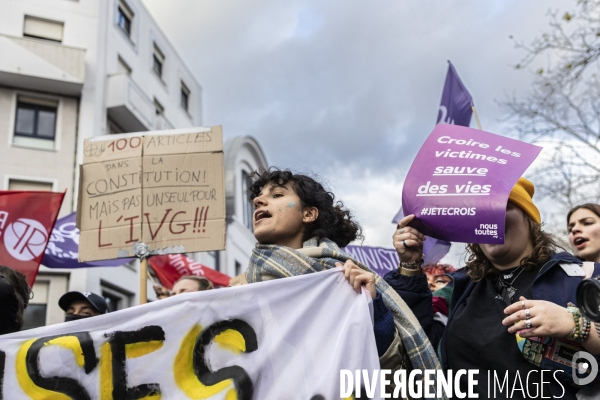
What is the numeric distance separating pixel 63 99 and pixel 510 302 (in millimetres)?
17047

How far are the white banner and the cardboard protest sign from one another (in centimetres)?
184

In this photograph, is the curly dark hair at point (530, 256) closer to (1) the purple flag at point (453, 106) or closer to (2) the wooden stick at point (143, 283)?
(2) the wooden stick at point (143, 283)

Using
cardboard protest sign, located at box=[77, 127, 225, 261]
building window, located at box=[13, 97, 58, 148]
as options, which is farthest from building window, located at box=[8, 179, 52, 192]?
cardboard protest sign, located at box=[77, 127, 225, 261]

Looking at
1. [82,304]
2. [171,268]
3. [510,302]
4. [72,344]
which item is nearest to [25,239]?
[82,304]

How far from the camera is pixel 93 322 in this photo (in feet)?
7.12

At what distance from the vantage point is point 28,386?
207 centimetres

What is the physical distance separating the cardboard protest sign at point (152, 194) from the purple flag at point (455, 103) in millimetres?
2214

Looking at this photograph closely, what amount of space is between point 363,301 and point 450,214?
422 mm

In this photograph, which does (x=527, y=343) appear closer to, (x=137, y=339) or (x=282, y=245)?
(x=282, y=245)

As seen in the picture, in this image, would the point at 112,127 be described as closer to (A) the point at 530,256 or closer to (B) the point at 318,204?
(B) the point at 318,204

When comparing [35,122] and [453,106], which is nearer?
[453,106]

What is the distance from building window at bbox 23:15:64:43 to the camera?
17.6 metres

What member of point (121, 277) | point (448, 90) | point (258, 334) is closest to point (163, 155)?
point (258, 334)

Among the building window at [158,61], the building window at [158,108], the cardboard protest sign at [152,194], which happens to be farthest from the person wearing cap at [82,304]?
the building window at [158,61]
